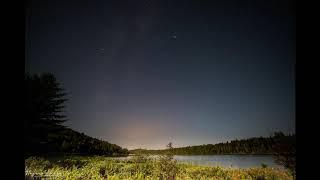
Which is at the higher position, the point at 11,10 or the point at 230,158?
the point at 11,10

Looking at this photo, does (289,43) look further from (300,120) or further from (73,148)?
(73,148)

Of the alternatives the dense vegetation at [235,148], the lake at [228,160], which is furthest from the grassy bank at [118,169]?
the dense vegetation at [235,148]

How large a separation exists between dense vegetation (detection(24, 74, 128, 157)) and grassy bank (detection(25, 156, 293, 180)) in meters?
0.13

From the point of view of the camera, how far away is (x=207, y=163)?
5320 mm

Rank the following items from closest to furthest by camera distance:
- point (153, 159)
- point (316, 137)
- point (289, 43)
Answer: point (316, 137), point (289, 43), point (153, 159)

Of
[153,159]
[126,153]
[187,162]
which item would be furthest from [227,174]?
[126,153]

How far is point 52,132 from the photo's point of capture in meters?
5.70

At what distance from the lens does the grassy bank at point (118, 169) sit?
5.25 m

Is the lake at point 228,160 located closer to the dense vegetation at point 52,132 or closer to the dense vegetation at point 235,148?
the dense vegetation at point 235,148

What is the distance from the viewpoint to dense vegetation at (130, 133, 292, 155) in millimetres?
5203

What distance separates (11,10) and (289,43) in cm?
354

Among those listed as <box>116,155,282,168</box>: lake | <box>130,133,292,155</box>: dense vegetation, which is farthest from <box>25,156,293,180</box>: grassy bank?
<box>130,133,292,155</box>: dense vegetation

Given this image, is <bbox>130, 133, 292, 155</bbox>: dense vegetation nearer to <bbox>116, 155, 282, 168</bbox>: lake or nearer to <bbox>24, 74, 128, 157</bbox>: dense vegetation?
<bbox>116, 155, 282, 168</bbox>: lake

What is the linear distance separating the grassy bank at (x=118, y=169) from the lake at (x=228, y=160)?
0.07 metres
